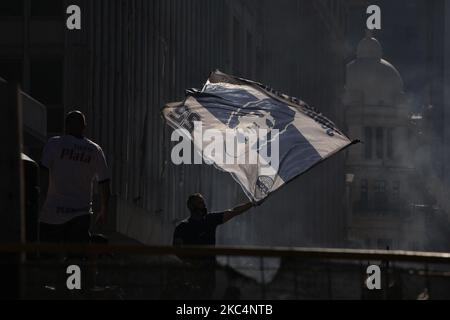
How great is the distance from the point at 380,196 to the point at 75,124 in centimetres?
16279

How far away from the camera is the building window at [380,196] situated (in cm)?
17725

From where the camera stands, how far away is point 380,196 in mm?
178625

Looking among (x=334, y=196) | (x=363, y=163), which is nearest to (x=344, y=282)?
(x=334, y=196)

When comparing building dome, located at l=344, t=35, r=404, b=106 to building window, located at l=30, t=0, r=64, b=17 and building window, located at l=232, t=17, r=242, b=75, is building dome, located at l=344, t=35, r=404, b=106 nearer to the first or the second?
building window, located at l=232, t=17, r=242, b=75

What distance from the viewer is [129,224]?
1984 inches

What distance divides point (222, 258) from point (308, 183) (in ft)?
365

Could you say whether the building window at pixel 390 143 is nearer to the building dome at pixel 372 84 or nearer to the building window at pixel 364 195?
the building dome at pixel 372 84

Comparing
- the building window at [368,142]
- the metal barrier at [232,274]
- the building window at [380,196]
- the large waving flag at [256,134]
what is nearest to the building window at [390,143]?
the building window at [368,142]

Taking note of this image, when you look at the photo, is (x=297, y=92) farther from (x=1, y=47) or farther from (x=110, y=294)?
(x=110, y=294)

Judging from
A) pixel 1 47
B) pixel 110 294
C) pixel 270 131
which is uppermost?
pixel 1 47

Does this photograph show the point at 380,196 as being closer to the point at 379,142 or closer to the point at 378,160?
the point at 378,160

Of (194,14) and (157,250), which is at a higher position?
(194,14)

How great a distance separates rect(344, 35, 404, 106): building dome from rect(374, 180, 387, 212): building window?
25.1 feet

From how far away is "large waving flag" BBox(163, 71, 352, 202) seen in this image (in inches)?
730
